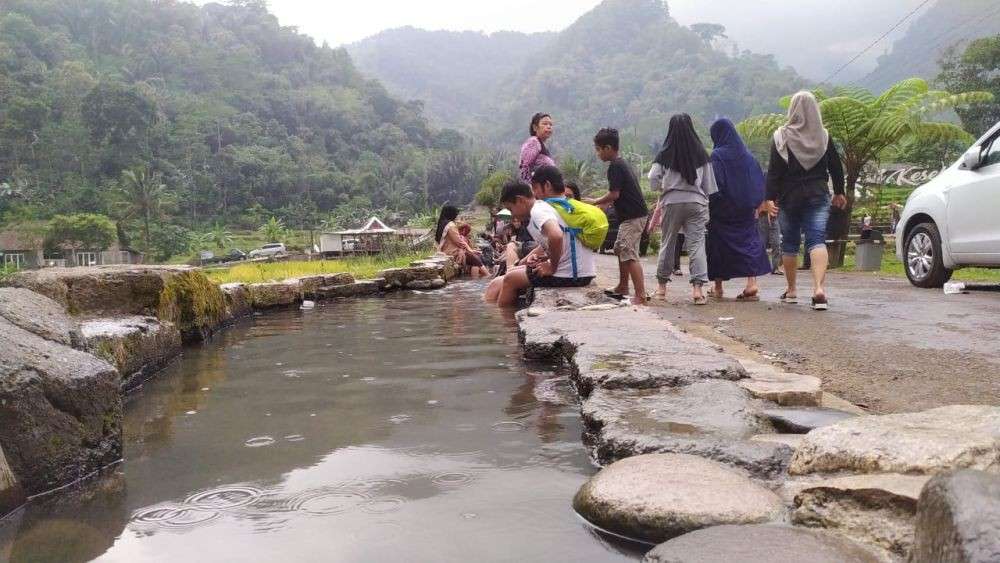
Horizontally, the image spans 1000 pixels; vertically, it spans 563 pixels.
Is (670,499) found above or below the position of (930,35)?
below

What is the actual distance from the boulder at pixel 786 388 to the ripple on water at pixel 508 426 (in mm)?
946

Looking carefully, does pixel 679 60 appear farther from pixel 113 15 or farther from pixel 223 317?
pixel 223 317

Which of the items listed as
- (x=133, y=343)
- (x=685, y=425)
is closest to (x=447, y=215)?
(x=133, y=343)

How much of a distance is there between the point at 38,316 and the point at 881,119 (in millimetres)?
13577

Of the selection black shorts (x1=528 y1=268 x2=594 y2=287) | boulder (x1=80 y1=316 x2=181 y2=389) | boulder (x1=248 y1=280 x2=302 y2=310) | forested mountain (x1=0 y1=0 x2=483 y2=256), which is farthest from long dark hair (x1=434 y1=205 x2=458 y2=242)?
forested mountain (x1=0 y1=0 x2=483 y2=256)

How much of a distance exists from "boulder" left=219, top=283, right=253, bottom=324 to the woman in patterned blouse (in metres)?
3.18

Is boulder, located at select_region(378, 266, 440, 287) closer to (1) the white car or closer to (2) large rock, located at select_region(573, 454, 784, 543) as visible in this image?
(1) the white car

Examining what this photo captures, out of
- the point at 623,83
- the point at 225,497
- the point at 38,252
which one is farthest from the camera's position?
the point at 623,83

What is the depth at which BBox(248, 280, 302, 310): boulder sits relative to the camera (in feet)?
28.1

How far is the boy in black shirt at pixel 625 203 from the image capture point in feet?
21.7

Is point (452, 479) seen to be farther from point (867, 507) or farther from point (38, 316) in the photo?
point (38, 316)

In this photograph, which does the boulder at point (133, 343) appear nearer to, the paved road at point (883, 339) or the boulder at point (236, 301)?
the boulder at point (236, 301)

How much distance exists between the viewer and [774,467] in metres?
2.26

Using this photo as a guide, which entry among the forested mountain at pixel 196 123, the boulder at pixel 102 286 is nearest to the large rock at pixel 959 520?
the boulder at pixel 102 286
